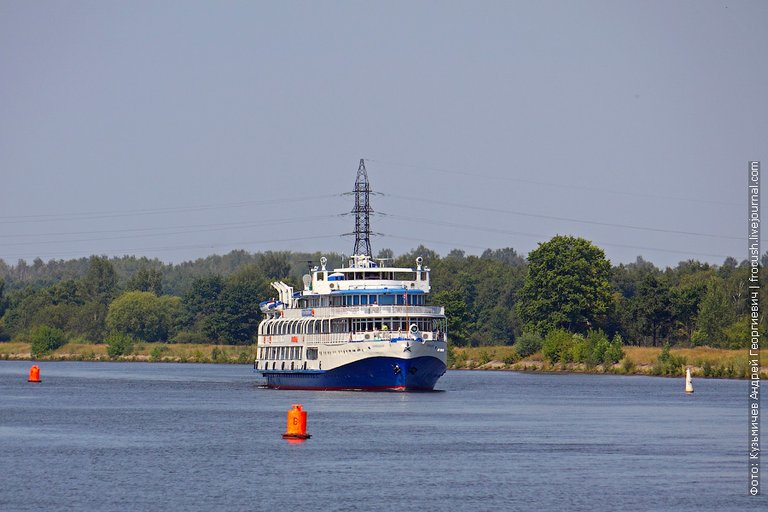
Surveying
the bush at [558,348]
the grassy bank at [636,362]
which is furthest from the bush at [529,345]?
the bush at [558,348]

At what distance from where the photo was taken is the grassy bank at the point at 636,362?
143 metres

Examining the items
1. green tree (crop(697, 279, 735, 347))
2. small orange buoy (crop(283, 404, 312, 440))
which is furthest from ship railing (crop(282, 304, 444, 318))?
green tree (crop(697, 279, 735, 347))

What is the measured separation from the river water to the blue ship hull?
3.62 feet

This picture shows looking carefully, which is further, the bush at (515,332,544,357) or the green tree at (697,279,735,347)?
the bush at (515,332,544,357)

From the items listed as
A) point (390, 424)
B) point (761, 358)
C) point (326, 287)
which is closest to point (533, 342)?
point (761, 358)

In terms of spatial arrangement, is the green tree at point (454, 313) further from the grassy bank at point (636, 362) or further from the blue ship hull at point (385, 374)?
the blue ship hull at point (385, 374)

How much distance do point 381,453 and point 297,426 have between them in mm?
7824

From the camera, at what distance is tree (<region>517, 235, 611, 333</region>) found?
181 meters

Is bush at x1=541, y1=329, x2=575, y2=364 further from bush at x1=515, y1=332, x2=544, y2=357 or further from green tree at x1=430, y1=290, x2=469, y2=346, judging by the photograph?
green tree at x1=430, y1=290, x2=469, y2=346

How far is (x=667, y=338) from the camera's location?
187625 millimetres

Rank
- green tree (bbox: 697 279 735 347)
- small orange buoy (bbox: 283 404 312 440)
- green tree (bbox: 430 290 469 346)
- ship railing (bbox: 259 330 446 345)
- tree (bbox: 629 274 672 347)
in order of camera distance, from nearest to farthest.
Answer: small orange buoy (bbox: 283 404 312 440), ship railing (bbox: 259 330 446 345), green tree (bbox: 697 279 735 347), tree (bbox: 629 274 672 347), green tree (bbox: 430 290 469 346)

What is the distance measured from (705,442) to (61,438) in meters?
32.1

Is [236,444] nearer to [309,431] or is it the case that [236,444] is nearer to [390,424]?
[309,431]

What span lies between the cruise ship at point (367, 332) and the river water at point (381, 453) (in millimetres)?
2310
